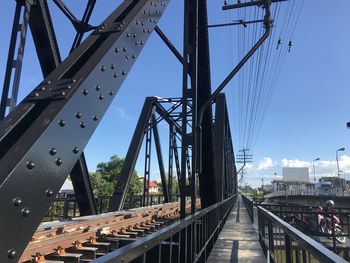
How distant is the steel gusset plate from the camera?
170 centimetres

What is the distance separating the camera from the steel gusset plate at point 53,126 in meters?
1.70

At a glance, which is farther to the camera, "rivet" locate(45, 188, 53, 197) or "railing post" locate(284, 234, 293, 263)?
"railing post" locate(284, 234, 293, 263)

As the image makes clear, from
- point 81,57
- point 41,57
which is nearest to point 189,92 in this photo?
point 41,57

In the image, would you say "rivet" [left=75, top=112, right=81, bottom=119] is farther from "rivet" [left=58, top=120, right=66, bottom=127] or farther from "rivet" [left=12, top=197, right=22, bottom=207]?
"rivet" [left=12, top=197, right=22, bottom=207]

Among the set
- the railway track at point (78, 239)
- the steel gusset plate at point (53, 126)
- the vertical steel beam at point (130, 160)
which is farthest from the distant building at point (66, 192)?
the steel gusset plate at point (53, 126)

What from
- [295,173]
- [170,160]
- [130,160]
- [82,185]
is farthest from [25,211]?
[295,173]

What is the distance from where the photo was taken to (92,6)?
5723 mm

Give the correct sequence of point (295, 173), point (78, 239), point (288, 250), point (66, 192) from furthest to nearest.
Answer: point (295, 173)
point (66, 192)
point (78, 239)
point (288, 250)

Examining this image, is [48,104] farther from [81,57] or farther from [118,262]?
[118,262]

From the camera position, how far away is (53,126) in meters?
1.96

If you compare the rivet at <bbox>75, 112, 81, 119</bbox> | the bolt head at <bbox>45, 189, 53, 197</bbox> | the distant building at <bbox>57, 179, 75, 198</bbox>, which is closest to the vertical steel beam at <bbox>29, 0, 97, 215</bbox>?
the rivet at <bbox>75, 112, 81, 119</bbox>

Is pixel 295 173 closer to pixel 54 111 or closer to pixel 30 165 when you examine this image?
pixel 54 111

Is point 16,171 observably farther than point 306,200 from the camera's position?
No

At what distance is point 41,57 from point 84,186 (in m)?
2.38
